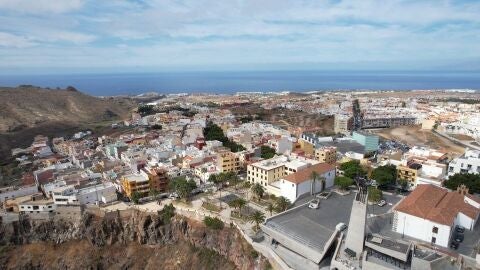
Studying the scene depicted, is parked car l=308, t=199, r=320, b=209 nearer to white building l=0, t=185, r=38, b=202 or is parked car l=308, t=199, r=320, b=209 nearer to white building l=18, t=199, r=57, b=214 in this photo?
white building l=18, t=199, r=57, b=214

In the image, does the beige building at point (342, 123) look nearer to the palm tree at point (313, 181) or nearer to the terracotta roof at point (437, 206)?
the palm tree at point (313, 181)

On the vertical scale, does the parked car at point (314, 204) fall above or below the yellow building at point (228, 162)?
below

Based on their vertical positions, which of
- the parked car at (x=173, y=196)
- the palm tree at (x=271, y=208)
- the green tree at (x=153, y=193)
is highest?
the palm tree at (x=271, y=208)

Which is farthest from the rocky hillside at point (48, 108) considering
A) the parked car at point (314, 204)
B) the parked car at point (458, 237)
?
the parked car at point (458, 237)

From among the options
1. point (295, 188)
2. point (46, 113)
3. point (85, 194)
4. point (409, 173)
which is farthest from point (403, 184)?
point (46, 113)

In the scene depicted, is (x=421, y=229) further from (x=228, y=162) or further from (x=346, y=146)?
(x=346, y=146)

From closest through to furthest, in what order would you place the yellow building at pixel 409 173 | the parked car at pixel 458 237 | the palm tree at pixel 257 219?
the parked car at pixel 458 237 < the palm tree at pixel 257 219 < the yellow building at pixel 409 173

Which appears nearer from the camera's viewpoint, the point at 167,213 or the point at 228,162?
the point at 167,213
